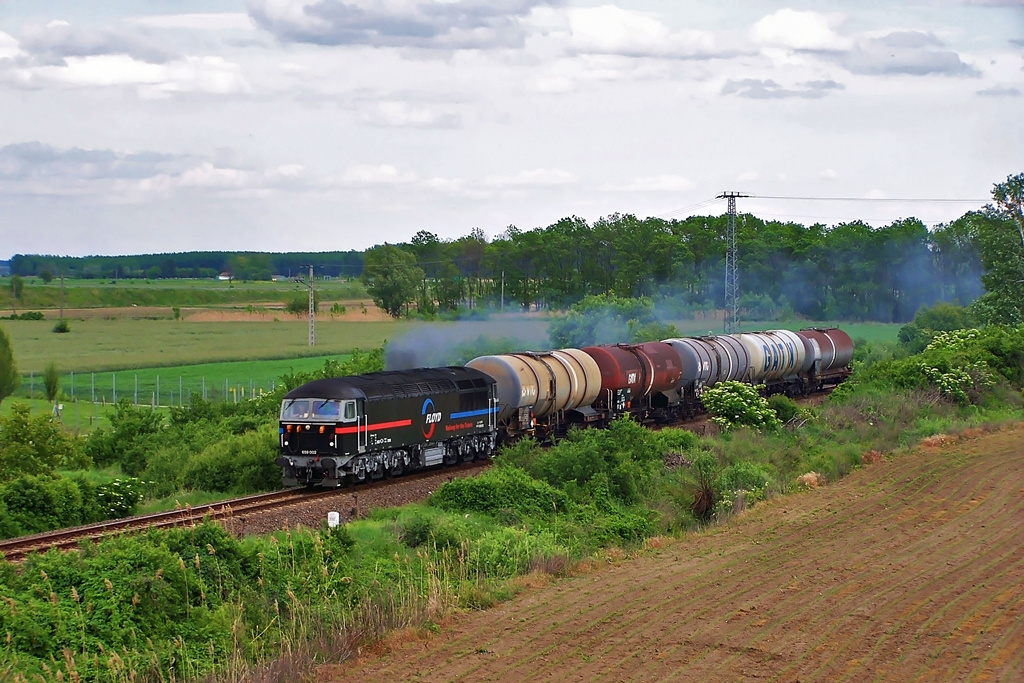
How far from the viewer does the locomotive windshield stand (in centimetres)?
2836

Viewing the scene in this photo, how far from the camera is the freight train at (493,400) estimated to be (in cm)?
2875

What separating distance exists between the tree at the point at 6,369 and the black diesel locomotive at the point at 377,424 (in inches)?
1564

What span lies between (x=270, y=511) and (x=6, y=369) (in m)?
45.5

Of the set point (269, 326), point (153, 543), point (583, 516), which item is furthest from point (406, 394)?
point (269, 326)

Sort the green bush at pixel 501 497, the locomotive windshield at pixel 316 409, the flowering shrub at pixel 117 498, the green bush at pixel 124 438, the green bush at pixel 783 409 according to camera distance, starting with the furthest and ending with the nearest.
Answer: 1. the green bush at pixel 783 409
2. the green bush at pixel 124 438
3. the locomotive windshield at pixel 316 409
4. the flowering shrub at pixel 117 498
5. the green bush at pixel 501 497

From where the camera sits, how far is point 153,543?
1684 centimetres

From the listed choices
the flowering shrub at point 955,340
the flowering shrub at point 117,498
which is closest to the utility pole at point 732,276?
the flowering shrub at point 955,340

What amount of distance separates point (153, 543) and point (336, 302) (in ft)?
271

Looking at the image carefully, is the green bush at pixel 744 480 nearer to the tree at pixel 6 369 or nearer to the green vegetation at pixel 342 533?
the green vegetation at pixel 342 533

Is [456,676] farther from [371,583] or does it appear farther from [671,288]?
[671,288]

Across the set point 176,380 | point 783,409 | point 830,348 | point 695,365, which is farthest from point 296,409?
point 176,380

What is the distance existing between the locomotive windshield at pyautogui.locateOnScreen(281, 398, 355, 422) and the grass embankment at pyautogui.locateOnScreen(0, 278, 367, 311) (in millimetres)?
80393

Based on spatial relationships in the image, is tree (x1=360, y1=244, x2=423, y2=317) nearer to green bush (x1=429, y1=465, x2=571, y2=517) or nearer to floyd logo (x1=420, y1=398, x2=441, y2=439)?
floyd logo (x1=420, y1=398, x2=441, y2=439)

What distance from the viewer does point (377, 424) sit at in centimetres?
2933
